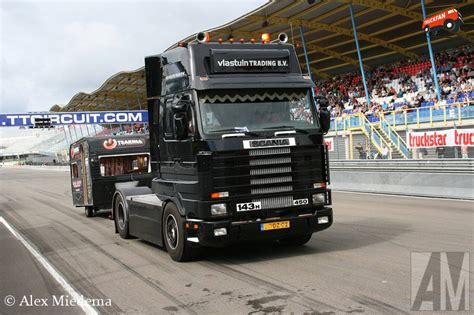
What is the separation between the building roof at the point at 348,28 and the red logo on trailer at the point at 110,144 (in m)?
10.3

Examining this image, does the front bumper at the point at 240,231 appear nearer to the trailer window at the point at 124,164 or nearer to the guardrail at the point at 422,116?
the trailer window at the point at 124,164

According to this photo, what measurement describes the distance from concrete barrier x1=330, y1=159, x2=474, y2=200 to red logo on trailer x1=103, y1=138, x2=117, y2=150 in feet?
29.8

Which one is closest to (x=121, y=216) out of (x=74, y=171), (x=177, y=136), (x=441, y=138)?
(x=177, y=136)

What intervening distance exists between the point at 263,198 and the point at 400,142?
42.0 ft

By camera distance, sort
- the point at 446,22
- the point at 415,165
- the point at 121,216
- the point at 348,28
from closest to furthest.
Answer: the point at 121,216
the point at 415,165
the point at 446,22
the point at 348,28

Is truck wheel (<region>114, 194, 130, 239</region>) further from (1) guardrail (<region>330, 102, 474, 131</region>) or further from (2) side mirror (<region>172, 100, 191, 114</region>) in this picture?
(1) guardrail (<region>330, 102, 474, 131</region>)

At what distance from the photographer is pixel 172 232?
326 inches

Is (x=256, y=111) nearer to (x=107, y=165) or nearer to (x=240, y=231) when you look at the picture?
(x=240, y=231)

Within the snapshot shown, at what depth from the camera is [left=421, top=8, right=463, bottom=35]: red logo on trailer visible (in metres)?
24.0

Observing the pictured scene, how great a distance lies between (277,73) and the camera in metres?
8.07

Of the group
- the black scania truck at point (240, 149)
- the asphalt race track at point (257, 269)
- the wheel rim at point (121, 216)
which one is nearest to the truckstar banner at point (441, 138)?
the asphalt race track at point (257, 269)

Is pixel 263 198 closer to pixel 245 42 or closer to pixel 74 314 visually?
pixel 245 42

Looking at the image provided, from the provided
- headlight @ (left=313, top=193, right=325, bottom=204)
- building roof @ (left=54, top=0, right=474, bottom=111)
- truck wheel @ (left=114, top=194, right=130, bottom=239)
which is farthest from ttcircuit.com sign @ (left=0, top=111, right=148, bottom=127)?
headlight @ (left=313, top=193, right=325, bottom=204)

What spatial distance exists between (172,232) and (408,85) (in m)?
30.1
